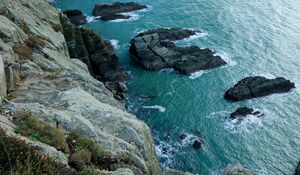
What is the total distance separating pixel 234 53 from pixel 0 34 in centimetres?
5927

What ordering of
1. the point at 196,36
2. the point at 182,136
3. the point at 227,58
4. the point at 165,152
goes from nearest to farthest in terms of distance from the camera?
the point at 165,152 < the point at 182,136 < the point at 227,58 < the point at 196,36

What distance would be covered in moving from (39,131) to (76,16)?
89.4 m

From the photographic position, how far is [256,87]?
7612 centimetres

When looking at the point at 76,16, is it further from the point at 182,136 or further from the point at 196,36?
the point at 182,136

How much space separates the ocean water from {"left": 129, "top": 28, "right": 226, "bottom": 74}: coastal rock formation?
60.9 inches

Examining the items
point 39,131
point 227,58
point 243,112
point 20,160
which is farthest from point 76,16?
point 20,160

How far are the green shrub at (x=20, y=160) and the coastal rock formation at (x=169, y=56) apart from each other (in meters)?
67.2

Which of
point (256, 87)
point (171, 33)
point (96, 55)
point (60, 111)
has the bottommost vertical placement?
point (171, 33)

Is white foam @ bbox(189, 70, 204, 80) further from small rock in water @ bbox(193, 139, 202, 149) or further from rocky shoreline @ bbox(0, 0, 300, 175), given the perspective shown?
small rock in water @ bbox(193, 139, 202, 149)

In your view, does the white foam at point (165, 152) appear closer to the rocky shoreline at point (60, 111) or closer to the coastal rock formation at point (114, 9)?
the rocky shoreline at point (60, 111)

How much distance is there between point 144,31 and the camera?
328ft

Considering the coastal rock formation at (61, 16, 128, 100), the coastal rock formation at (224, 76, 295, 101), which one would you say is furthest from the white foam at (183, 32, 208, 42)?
the coastal rock formation at (224, 76, 295, 101)

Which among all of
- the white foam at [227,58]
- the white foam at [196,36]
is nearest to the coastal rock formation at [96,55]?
the white foam at [196,36]

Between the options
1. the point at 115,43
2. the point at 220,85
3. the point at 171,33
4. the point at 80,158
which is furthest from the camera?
the point at 171,33
